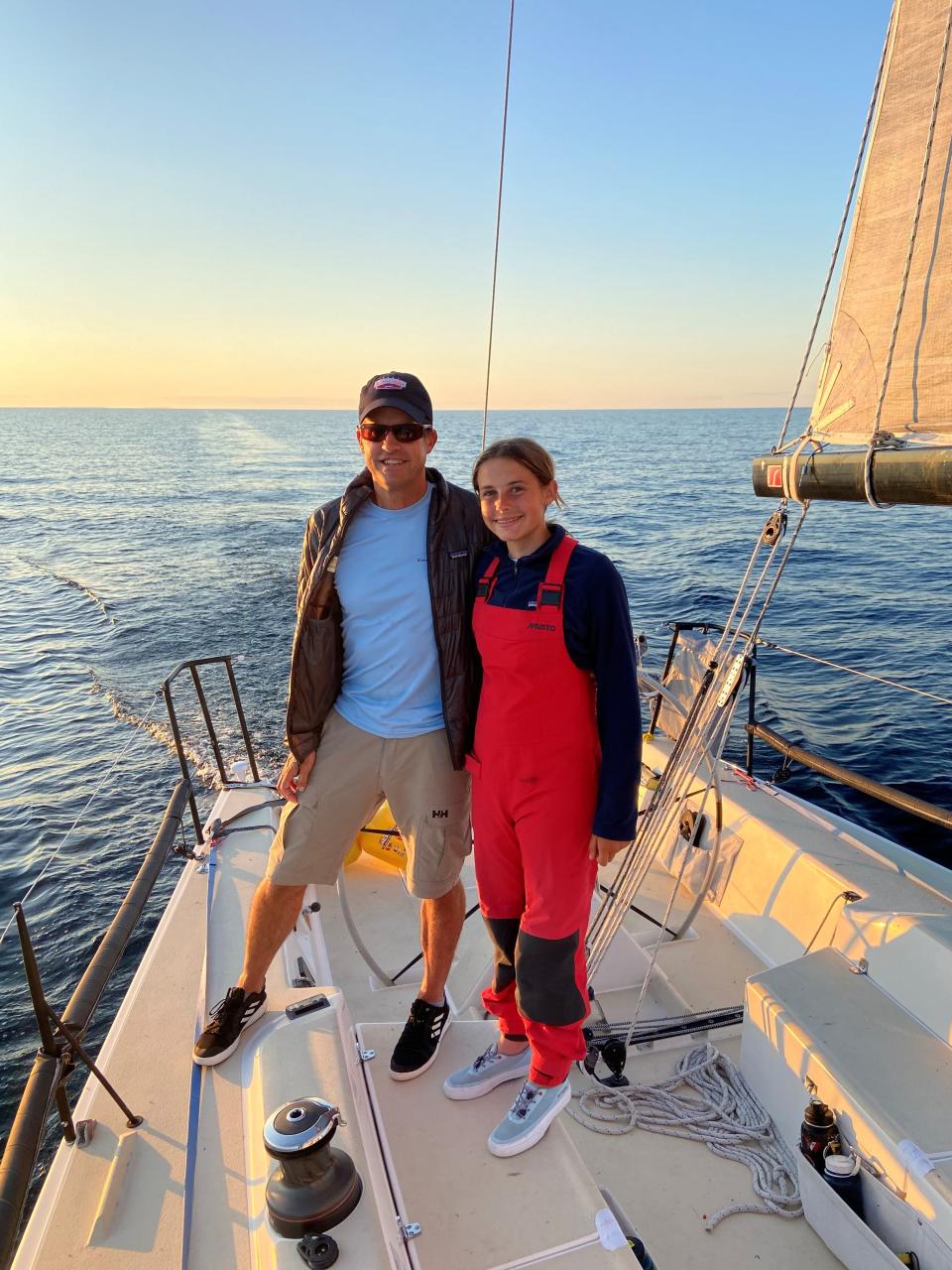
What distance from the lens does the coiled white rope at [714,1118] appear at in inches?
97.0

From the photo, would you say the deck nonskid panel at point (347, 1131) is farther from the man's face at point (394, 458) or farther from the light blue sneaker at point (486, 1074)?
the man's face at point (394, 458)

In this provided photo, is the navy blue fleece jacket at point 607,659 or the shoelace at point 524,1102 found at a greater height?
the navy blue fleece jacket at point 607,659

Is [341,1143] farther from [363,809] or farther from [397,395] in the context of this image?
[397,395]

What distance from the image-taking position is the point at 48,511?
26.2 metres

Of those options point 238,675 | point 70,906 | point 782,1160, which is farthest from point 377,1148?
point 238,675

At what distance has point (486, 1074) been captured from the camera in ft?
7.22

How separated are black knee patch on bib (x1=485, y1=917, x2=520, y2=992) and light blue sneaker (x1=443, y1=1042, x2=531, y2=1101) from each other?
0.19m

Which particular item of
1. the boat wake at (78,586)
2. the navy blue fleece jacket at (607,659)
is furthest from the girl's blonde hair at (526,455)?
the boat wake at (78,586)

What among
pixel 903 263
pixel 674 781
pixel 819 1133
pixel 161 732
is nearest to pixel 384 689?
pixel 674 781

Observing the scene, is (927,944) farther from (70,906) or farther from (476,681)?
(70,906)

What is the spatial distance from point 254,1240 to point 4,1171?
508 millimetres

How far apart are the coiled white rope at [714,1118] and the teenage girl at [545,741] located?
851mm

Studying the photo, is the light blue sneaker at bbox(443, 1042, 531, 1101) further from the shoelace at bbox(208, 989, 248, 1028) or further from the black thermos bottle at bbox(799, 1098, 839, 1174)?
the black thermos bottle at bbox(799, 1098, 839, 1174)

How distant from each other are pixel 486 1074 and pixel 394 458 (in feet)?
5.74
